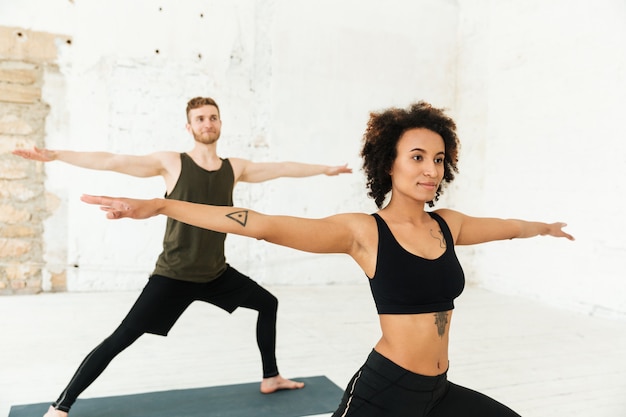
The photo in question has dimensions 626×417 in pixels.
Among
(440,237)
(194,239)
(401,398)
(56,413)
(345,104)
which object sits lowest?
(56,413)

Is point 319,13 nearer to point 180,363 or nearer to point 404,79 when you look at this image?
point 404,79

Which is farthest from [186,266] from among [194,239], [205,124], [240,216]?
[240,216]

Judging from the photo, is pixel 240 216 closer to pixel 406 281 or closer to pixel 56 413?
pixel 406 281

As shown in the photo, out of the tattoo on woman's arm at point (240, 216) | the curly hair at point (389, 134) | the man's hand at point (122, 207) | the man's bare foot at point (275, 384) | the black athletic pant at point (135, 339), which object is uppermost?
the curly hair at point (389, 134)

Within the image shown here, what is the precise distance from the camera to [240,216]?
1523 millimetres

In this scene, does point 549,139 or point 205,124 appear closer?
point 205,124

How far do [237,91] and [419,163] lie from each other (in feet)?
14.8

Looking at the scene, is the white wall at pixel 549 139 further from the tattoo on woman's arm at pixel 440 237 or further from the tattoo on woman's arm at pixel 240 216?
the tattoo on woman's arm at pixel 240 216

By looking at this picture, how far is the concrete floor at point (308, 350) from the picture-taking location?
117 inches

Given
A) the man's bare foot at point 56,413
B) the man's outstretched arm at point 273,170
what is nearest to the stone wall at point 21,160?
the man's outstretched arm at point 273,170

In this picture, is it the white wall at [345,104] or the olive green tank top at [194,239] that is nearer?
the olive green tank top at [194,239]

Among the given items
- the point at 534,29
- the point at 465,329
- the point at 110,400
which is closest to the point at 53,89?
the point at 110,400

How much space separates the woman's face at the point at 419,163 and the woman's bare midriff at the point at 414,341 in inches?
14.6

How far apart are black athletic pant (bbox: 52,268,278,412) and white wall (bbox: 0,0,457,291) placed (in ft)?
10.2
